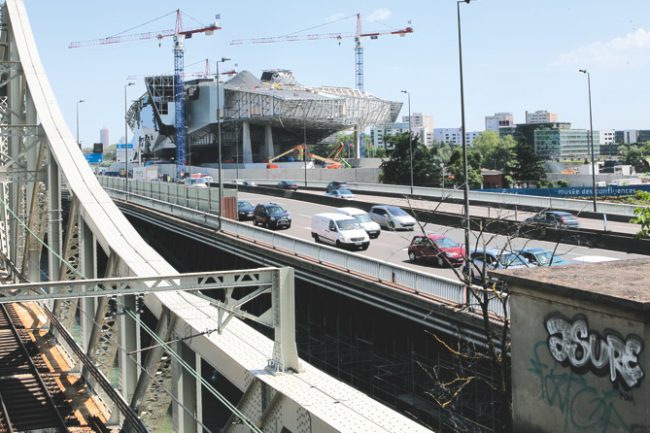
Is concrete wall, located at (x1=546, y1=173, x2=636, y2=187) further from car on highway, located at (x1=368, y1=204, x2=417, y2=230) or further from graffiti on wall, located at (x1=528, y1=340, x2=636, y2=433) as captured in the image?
graffiti on wall, located at (x1=528, y1=340, x2=636, y2=433)

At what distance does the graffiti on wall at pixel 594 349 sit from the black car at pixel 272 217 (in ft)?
119

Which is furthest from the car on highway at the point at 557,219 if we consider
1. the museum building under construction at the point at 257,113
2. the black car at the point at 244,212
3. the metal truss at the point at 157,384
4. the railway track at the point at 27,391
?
the museum building under construction at the point at 257,113

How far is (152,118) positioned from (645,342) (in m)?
147

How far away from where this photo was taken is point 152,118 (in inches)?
5861

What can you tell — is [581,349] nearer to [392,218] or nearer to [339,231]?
[339,231]

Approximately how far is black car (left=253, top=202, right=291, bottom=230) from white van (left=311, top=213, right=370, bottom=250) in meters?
7.07

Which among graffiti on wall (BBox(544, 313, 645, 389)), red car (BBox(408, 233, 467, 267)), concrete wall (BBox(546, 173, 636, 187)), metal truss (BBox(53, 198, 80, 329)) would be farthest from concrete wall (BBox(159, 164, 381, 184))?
graffiti on wall (BBox(544, 313, 645, 389))

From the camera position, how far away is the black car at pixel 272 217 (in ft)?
144

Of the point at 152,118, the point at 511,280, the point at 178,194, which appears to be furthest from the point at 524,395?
the point at 152,118

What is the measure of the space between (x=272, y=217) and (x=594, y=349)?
3693 cm

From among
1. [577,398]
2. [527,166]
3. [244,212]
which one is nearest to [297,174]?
[527,166]

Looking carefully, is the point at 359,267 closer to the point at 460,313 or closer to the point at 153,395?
the point at 460,313

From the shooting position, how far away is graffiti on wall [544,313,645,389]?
695cm

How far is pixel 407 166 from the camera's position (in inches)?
3435
